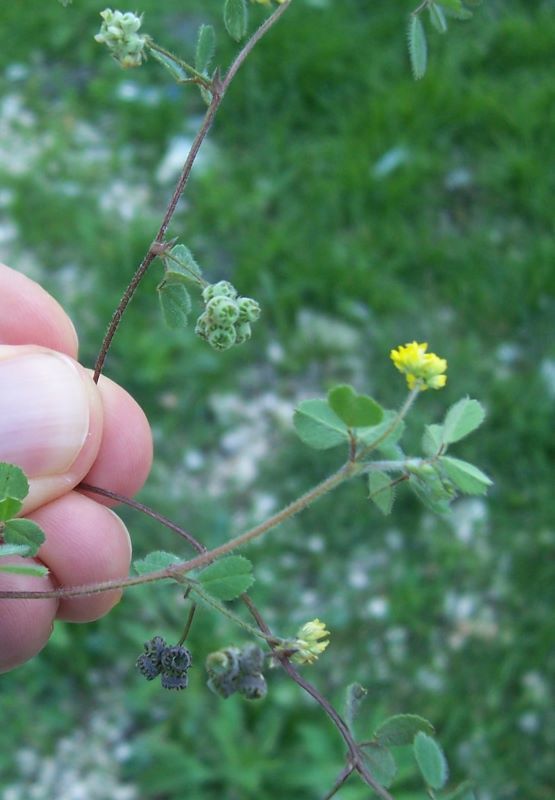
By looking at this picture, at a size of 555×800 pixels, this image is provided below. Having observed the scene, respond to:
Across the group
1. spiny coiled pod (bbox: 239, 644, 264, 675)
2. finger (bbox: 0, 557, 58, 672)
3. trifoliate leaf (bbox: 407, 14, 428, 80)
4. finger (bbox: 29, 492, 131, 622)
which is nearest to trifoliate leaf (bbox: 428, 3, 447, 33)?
trifoliate leaf (bbox: 407, 14, 428, 80)

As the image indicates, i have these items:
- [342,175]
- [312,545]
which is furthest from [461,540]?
[342,175]

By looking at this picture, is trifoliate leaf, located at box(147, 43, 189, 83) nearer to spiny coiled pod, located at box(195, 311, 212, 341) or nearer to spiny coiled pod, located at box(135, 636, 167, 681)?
spiny coiled pod, located at box(195, 311, 212, 341)

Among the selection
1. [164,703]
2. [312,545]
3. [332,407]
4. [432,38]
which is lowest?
[164,703]

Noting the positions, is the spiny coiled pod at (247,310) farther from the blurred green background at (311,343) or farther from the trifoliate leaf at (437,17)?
the blurred green background at (311,343)

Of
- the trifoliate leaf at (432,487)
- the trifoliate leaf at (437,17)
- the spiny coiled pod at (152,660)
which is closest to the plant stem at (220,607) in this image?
the spiny coiled pod at (152,660)

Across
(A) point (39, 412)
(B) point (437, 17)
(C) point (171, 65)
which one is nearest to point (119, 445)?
(A) point (39, 412)

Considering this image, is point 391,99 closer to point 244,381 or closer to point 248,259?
point 248,259

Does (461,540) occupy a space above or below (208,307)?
below
